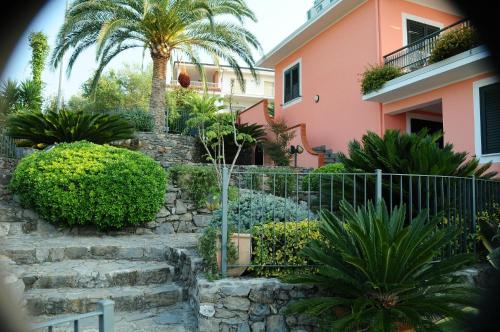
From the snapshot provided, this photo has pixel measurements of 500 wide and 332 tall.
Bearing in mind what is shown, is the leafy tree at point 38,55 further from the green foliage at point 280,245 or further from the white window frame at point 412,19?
the green foliage at point 280,245

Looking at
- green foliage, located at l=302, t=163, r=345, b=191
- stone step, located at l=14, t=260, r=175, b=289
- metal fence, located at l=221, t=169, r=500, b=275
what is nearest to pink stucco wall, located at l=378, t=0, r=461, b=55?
green foliage, located at l=302, t=163, r=345, b=191

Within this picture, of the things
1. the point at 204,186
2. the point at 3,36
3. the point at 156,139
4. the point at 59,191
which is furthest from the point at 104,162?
the point at 156,139

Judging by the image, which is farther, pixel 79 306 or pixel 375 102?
pixel 375 102

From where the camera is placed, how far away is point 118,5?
40.8 ft

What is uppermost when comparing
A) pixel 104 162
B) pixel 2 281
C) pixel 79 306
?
pixel 104 162

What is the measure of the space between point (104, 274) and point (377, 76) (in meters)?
8.57

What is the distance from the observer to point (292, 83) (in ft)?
54.0

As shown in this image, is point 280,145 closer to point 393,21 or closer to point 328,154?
point 328,154

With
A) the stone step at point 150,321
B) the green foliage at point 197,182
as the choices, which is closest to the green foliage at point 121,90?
the green foliage at point 197,182

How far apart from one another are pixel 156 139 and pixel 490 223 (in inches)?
411

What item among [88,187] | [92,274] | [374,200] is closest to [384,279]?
[374,200]

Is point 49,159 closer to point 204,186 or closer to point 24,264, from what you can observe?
point 24,264

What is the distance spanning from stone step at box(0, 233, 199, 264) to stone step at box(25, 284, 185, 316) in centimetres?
88

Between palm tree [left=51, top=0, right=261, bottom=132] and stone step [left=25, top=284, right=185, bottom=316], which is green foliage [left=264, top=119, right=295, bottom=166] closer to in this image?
palm tree [left=51, top=0, right=261, bottom=132]
